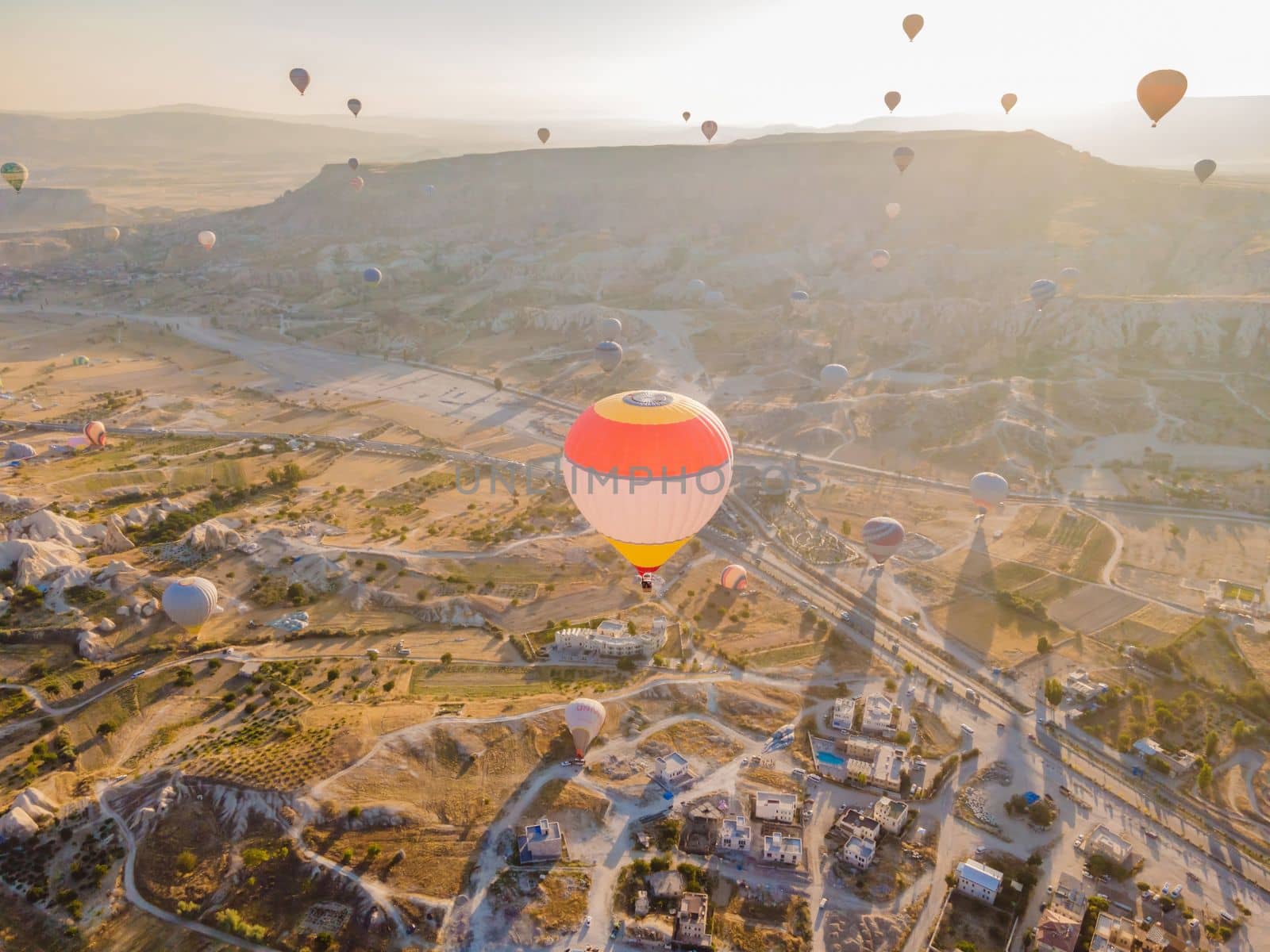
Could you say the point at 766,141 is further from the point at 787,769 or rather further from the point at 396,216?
the point at 787,769

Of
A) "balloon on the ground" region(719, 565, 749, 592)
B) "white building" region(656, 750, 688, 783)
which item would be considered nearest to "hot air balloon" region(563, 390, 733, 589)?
"white building" region(656, 750, 688, 783)

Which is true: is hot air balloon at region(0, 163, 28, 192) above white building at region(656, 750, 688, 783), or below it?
above

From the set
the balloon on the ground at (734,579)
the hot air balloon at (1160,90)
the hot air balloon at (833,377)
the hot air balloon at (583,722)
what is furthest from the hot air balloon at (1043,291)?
the hot air balloon at (583,722)

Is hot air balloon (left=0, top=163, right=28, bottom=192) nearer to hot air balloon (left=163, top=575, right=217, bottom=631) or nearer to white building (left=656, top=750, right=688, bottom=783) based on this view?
hot air balloon (left=163, top=575, right=217, bottom=631)

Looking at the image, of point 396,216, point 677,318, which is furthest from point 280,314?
Answer: point 677,318

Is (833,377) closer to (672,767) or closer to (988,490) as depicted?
(988,490)

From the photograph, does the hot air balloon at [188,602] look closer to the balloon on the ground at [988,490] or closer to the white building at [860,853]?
the white building at [860,853]

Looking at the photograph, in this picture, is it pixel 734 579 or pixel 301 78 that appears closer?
pixel 734 579

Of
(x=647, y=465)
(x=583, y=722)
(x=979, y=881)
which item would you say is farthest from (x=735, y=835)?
(x=647, y=465)
